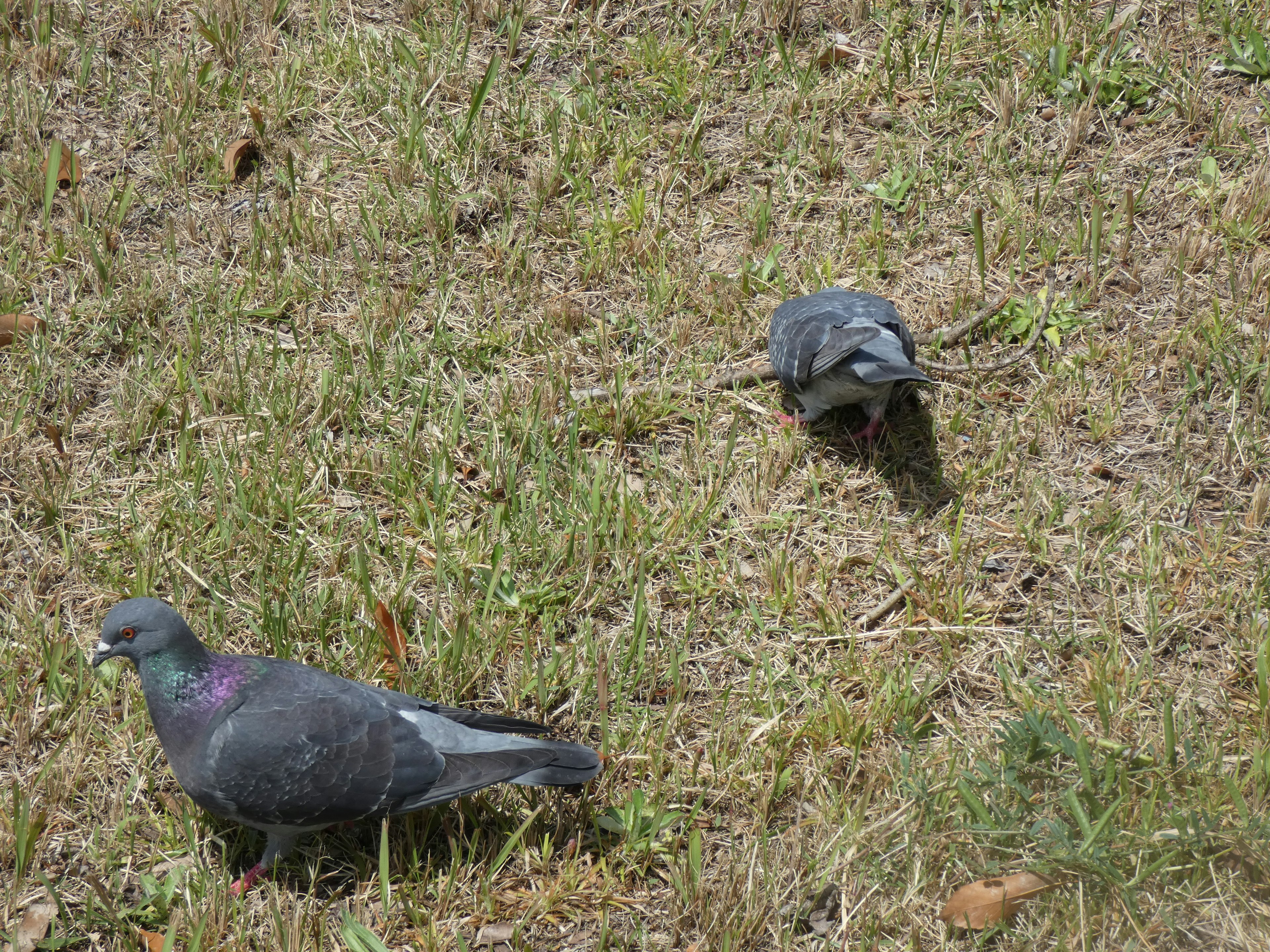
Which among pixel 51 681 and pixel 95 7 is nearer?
pixel 51 681

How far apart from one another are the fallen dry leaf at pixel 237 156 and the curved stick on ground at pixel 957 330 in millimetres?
2924

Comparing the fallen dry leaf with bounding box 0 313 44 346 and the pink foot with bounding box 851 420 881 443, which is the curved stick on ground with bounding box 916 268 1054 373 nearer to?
the pink foot with bounding box 851 420 881 443

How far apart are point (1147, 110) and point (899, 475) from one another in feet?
7.26

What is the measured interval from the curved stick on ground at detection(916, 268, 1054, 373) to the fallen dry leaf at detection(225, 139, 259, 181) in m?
2.96

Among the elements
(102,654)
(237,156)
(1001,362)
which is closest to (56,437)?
(102,654)

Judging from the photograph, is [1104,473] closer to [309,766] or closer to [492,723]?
Answer: [492,723]

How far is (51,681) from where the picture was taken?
3029 mm

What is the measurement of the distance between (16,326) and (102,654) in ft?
5.80

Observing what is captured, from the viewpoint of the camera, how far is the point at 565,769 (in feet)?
8.89

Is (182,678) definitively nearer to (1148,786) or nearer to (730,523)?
(730,523)

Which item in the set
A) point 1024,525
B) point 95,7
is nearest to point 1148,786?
point 1024,525

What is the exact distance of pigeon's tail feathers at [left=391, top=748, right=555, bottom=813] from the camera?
8.72 feet

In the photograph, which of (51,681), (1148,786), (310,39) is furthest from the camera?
(310,39)

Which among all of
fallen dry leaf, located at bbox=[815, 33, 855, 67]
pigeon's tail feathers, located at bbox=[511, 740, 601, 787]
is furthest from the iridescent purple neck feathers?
fallen dry leaf, located at bbox=[815, 33, 855, 67]
